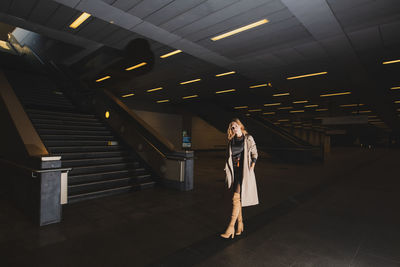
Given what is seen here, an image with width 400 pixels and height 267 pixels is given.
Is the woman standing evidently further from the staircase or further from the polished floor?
the staircase

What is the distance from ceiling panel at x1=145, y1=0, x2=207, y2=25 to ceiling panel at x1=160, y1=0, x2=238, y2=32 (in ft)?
0.38

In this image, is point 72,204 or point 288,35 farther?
point 288,35

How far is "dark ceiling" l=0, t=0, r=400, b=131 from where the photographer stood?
17.6 feet

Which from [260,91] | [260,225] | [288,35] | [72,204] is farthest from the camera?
[260,91]

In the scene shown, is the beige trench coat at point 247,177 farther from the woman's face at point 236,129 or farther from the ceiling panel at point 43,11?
the ceiling panel at point 43,11

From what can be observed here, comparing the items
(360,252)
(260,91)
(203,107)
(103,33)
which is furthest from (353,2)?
(203,107)

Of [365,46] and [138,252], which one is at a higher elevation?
[365,46]

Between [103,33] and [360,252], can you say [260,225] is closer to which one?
[360,252]

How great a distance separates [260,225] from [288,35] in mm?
5624

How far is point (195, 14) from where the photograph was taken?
5730 mm

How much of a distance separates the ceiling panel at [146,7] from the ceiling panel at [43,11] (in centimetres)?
243

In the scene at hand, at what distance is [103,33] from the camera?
7.55 metres

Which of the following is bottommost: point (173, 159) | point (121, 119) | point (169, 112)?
point (173, 159)

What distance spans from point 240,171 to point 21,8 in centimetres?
777
